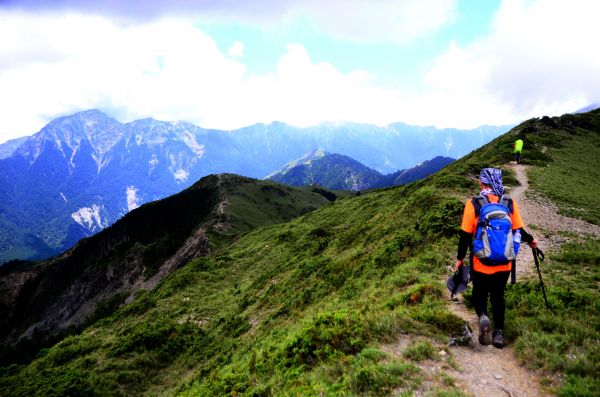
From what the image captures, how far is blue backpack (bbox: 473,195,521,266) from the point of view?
7898 mm

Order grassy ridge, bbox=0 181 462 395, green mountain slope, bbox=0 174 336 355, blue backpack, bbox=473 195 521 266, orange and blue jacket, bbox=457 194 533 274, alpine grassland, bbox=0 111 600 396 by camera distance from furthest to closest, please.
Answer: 1. green mountain slope, bbox=0 174 336 355
2. grassy ridge, bbox=0 181 462 395
3. orange and blue jacket, bbox=457 194 533 274
4. alpine grassland, bbox=0 111 600 396
5. blue backpack, bbox=473 195 521 266

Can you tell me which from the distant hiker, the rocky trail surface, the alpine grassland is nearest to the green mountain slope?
the alpine grassland

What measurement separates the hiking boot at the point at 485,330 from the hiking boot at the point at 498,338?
0.13 meters

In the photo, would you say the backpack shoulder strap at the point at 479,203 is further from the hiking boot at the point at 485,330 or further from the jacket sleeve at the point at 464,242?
the hiking boot at the point at 485,330

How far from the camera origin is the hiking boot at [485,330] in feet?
27.5

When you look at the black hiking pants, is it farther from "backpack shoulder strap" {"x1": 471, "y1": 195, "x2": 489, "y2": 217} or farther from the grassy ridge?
"backpack shoulder strap" {"x1": 471, "y1": 195, "x2": 489, "y2": 217}

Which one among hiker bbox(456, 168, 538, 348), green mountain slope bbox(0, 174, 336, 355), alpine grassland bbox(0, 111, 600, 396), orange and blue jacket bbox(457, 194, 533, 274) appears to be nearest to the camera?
alpine grassland bbox(0, 111, 600, 396)

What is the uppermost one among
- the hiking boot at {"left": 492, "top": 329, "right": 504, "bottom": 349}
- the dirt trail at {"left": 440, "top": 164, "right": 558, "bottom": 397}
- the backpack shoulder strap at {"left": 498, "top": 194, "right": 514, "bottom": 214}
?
the backpack shoulder strap at {"left": 498, "top": 194, "right": 514, "bottom": 214}

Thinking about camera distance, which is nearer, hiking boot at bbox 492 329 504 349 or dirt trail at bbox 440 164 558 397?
dirt trail at bbox 440 164 558 397

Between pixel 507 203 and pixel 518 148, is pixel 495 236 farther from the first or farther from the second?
pixel 518 148

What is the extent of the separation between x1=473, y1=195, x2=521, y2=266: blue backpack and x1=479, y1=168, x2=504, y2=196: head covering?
36 centimetres

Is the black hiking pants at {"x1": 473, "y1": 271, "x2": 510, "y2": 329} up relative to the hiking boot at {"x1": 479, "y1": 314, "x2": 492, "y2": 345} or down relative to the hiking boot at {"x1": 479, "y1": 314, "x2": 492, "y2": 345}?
up

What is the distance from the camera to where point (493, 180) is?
864 cm

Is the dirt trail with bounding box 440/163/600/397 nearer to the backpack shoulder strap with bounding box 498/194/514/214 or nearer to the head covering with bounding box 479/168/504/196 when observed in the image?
the backpack shoulder strap with bounding box 498/194/514/214
